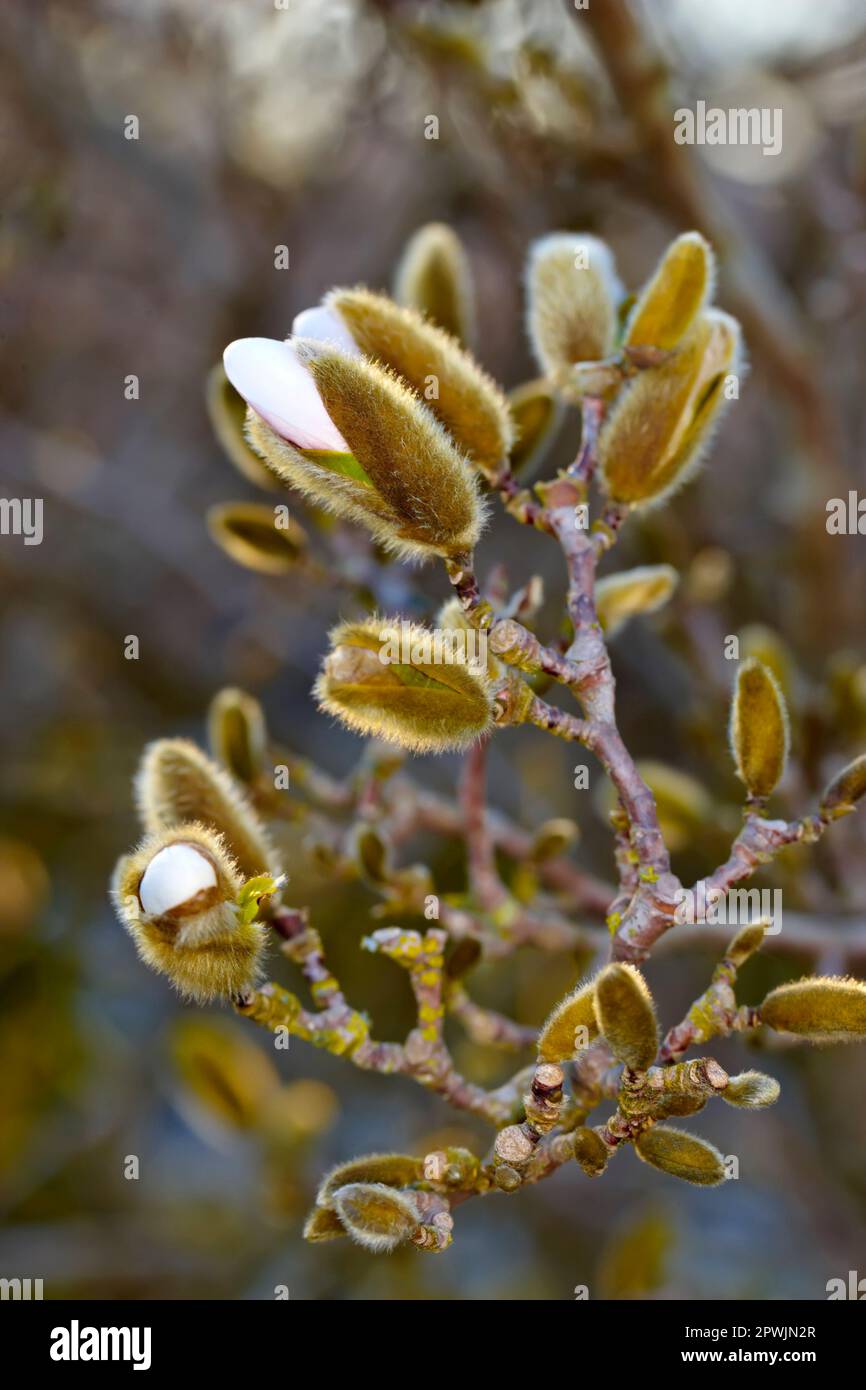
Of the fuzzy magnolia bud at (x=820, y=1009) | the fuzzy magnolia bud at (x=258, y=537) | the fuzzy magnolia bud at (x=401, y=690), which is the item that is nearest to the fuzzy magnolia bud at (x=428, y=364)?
the fuzzy magnolia bud at (x=401, y=690)

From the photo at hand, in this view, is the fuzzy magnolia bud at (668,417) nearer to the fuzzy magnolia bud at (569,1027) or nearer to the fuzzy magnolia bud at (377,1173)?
the fuzzy magnolia bud at (569,1027)

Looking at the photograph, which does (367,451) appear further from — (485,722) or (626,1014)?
(626,1014)

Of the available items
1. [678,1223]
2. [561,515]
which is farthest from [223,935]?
[678,1223]

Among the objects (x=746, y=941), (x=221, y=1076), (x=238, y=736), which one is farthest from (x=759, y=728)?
(x=221, y=1076)

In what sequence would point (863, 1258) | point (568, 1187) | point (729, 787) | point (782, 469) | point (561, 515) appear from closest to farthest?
point (561, 515)
point (729, 787)
point (863, 1258)
point (782, 469)
point (568, 1187)
